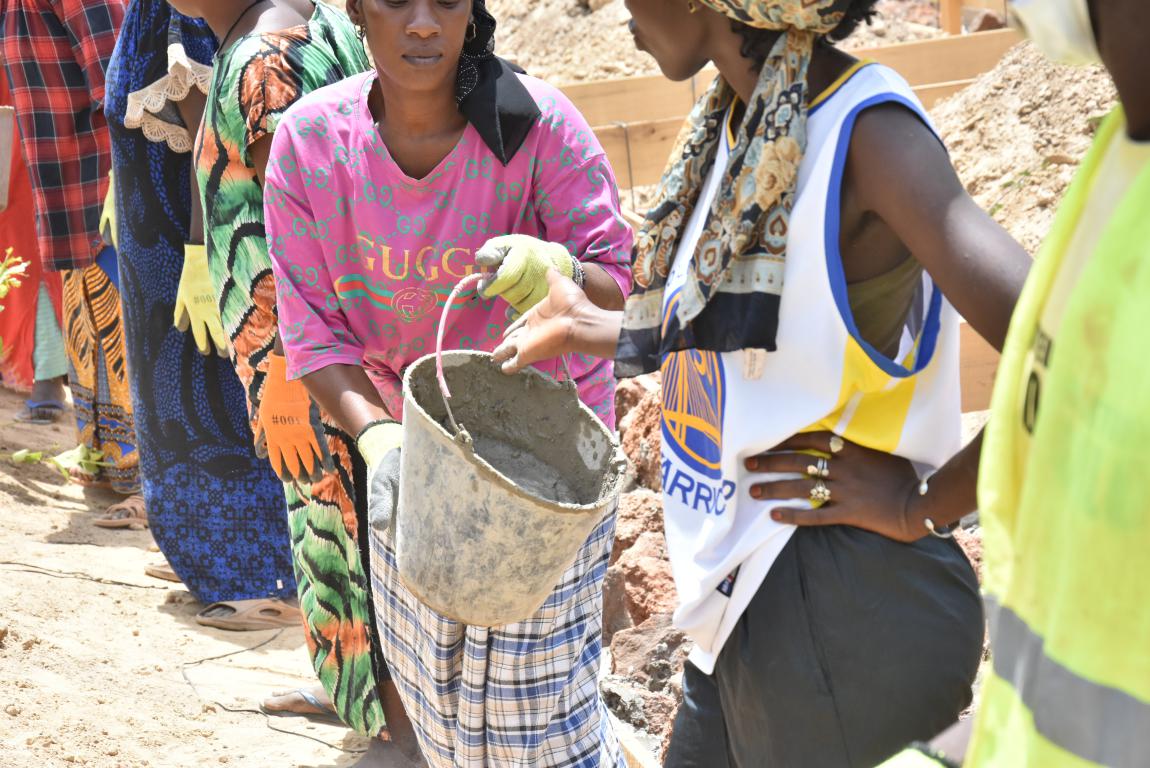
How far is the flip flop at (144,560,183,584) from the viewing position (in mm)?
5254

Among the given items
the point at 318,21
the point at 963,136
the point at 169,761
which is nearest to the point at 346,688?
the point at 169,761

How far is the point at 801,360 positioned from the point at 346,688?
7.05 ft

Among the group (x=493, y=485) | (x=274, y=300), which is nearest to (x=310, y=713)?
(x=274, y=300)

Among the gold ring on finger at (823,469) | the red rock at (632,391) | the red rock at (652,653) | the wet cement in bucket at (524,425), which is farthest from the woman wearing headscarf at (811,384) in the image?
the red rock at (632,391)

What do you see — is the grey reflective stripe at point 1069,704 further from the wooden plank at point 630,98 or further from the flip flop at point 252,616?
the wooden plank at point 630,98

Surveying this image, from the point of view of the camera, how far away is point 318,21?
3467 millimetres

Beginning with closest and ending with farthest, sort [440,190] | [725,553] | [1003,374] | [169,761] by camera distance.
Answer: [1003,374] < [725,553] < [440,190] < [169,761]

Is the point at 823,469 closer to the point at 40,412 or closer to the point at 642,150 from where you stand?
the point at 642,150

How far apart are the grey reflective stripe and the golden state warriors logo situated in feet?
2.74

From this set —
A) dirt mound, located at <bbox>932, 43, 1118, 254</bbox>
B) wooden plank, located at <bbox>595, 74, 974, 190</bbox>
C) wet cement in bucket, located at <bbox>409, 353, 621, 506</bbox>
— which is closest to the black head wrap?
wet cement in bucket, located at <bbox>409, 353, 621, 506</bbox>

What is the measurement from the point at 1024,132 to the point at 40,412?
518 cm

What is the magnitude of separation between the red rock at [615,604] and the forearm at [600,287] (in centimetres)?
146

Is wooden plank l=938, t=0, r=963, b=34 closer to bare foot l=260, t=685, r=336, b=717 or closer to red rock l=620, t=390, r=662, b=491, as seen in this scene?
red rock l=620, t=390, r=662, b=491

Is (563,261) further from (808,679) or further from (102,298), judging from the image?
(102,298)
